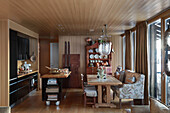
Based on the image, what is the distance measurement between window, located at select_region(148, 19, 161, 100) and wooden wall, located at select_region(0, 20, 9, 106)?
13.8ft

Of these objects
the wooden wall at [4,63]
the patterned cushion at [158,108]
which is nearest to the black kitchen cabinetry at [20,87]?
the wooden wall at [4,63]

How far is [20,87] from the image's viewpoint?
5.64 meters

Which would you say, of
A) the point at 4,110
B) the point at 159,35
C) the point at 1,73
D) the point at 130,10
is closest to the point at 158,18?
the point at 159,35

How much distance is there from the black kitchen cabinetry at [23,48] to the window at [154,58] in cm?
433

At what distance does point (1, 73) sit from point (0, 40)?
0.94 meters

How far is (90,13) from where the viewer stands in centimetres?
415

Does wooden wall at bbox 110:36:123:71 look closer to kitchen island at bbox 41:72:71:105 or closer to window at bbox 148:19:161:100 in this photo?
window at bbox 148:19:161:100

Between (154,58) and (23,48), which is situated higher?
(23,48)

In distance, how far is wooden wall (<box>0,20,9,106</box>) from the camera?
4.73 m

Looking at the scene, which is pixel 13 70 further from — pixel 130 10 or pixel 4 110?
pixel 130 10

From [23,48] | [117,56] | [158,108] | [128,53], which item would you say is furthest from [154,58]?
[23,48]

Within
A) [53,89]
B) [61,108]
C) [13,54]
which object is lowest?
[61,108]

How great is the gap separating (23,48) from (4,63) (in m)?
1.58

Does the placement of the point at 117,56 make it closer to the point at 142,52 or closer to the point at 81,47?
the point at 81,47
